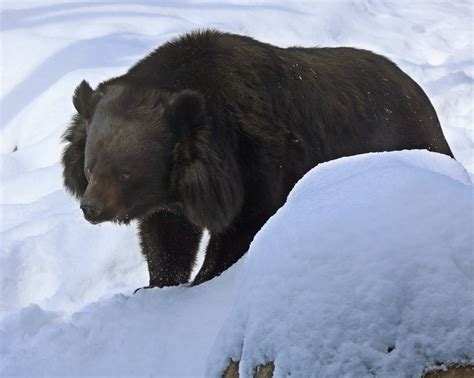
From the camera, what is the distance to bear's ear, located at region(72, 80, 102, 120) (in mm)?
4066

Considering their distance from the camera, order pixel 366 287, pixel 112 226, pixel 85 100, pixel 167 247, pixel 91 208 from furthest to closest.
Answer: pixel 112 226
pixel 167 247
pixel 85 100
pixel 91 208
pixel 366 287

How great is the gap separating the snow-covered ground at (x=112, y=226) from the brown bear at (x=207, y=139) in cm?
47

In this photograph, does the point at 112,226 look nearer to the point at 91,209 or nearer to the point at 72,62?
the point at 91,209

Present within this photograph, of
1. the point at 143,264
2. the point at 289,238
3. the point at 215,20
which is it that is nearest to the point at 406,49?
the point at 215,20

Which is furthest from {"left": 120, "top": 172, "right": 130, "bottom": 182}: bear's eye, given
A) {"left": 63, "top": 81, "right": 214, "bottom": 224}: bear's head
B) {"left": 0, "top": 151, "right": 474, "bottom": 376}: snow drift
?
{"left": 0, "top": 151, "right": 474, "bottom": 376}: snow drift

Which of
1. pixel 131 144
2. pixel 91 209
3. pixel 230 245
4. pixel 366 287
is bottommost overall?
pixel 230 245

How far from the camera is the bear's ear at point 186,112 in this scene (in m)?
3.85

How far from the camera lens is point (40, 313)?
385 centimetres

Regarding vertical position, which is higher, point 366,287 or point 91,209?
point 366,287

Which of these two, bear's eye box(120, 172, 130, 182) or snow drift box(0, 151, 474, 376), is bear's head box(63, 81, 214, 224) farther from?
snow drift box(0, 151, 474, 376)

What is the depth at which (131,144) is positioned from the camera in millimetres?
3877

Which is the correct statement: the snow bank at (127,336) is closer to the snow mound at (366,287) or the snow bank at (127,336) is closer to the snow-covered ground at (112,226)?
the snow-covered ground at (112,226)

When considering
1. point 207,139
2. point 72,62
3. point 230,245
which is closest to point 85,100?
point 207,139

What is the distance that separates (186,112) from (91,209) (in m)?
0.65
